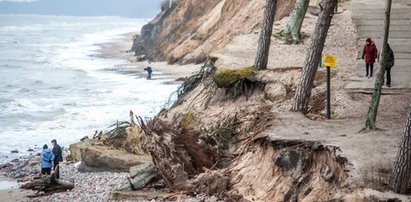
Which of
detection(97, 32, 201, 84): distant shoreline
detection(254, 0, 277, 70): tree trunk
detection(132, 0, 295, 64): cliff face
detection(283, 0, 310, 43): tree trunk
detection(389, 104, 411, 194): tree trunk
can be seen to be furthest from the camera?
detection(132, 0, 295, 64): cliff face

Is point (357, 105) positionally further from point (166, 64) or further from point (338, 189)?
point (166, 64)

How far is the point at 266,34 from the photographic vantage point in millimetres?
17484

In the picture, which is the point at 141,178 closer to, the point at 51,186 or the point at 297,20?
the point at 51,186

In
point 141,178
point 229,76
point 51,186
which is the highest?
point 229,76

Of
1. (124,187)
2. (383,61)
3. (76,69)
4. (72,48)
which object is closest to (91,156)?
(124,187)

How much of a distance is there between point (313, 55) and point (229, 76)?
3.82 meters

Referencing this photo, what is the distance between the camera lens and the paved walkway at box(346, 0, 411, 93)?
16.7m

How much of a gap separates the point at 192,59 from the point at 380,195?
38053 mm

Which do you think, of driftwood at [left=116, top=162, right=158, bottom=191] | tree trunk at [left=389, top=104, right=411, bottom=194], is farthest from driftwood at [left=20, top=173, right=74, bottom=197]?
tree trunk at [left=389, top=104, right=411, bottom=194]

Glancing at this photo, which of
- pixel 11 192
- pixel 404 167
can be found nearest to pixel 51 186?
pixel 11 192

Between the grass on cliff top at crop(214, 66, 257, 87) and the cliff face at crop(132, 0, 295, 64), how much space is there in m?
19.6

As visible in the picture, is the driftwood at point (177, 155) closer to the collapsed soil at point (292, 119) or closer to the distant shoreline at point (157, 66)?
the collapsed soil at point (292, 119)

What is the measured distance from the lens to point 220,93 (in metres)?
17.6

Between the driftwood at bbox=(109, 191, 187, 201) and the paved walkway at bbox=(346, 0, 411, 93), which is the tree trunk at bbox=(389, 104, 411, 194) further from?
the paved walkway at bbox=(346, 0, 411, 93)
